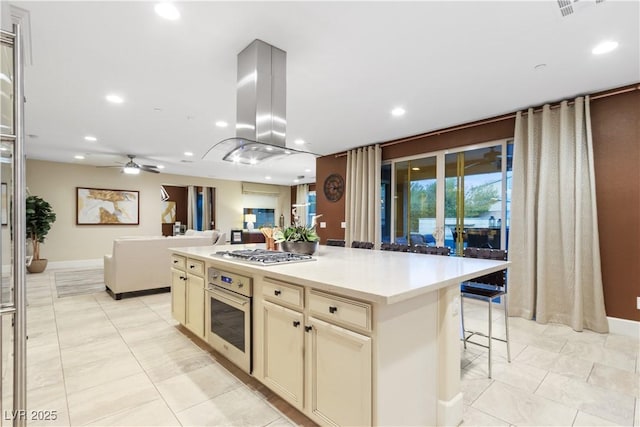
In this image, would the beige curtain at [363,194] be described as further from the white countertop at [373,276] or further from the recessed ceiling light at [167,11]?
the recessed ceiling light at [167,11]

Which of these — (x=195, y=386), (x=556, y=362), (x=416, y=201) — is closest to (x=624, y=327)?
(x=556, y=362)

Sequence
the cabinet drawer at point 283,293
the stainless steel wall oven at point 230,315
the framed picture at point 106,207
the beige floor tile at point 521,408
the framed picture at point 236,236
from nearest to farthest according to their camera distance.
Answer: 1. the cabinet drawer at point 283,293
2. the beige floor tile at point 521,408
3. the stainless steel wall oven at point 230,315
4. the framed picture at point 106,207
5. the framed picture at point 236,236

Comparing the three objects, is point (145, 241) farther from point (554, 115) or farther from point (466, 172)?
point (554, 115)

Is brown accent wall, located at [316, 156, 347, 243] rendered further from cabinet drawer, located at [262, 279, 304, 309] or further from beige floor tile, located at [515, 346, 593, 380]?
cabinet drawer, located at [262, 279, 304, 309]

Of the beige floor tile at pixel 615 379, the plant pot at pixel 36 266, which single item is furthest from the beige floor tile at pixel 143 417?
the plant pot at pixel 36 266

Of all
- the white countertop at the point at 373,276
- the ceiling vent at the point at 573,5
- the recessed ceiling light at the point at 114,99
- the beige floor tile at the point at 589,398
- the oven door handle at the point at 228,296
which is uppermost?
the recessed ceiling light at the point at 114,99

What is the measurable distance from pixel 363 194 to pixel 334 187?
97 centimetres

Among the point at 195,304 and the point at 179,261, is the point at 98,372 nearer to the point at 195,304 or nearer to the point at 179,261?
the point at 195,304

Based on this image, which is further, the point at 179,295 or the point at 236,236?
the point at 236,236

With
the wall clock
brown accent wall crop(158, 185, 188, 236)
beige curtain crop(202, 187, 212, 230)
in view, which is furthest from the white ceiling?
brown accent wall crop(158, 185, 188, 236)

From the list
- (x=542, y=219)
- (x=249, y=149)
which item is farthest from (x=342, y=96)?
(x=542, y=219)

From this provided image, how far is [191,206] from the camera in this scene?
386 inches

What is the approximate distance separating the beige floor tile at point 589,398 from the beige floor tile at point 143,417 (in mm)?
2385

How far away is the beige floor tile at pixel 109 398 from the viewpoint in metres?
1.83
